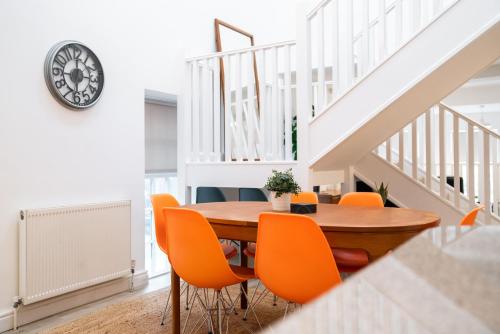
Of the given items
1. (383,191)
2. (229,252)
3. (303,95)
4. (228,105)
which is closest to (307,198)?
(229,252)

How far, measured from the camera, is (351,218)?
2.15m

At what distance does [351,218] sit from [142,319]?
172 cm

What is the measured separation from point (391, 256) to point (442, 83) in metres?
2.83

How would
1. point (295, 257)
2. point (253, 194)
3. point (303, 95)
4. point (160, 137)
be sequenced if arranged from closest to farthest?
point (295, 257)
point (303, 95)
point (253, 194)
point (160, 137)

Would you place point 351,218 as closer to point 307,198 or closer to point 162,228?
point 307,198

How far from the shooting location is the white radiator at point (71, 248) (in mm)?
2828

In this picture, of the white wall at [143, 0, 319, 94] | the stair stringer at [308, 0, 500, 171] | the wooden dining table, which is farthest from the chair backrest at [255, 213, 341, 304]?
the white wall at [143, 0, 319, 94]

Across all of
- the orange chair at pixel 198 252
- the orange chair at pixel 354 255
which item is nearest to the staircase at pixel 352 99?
the orange chair at pixel 354 255

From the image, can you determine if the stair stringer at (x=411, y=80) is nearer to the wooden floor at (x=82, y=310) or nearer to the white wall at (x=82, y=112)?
the white wall at (x=82, y=112)

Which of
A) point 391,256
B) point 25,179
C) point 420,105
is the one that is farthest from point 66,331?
point 420,105

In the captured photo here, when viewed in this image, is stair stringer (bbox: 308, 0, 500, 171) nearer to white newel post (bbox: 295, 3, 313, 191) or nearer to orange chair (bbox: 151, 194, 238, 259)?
white newel post (bbox: 295, 3, 313, 191)

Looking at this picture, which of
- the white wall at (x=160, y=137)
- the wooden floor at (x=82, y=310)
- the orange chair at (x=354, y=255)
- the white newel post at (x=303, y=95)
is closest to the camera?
the orange chair at (x=354, y=255)

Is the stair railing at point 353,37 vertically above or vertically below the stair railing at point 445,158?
above

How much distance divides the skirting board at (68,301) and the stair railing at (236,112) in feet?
4.58
